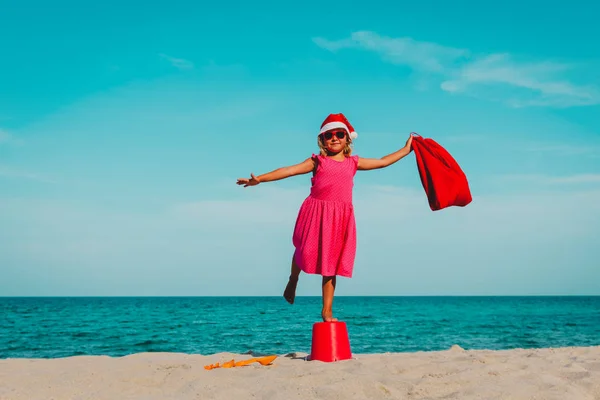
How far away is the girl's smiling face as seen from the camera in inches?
195

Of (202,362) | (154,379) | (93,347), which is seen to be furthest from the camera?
(93,347)

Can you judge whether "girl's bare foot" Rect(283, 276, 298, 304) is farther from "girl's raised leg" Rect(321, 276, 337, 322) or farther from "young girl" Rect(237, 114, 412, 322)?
"girl's raised leg" Rect(321, 276, 337, 322)

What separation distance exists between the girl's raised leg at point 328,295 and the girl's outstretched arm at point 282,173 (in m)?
0.99

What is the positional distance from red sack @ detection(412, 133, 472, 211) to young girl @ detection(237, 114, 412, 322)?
43 cm

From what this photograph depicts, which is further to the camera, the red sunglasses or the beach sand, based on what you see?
the red sunglasses

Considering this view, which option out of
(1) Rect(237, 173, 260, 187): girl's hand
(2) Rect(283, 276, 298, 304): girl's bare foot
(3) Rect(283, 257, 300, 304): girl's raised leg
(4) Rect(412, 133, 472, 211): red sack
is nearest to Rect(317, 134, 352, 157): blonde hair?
(4) Rect(412, 133, 472, 211): red sack

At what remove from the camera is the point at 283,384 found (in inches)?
132

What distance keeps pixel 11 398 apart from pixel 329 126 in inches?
127

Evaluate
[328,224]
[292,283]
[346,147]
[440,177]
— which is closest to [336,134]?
[346,147]

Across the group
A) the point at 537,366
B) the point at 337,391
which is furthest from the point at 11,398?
the point at 537,366

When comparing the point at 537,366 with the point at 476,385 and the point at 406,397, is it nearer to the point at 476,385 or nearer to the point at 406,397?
the point at 476,385

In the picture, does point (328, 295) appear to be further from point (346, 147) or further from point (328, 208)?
point (346, 147)

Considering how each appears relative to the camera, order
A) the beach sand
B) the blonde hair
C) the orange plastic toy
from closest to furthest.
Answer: the beach sand < the orange plastic toy < the blonde hair

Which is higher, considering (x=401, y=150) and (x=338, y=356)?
(x=401, y=150)
